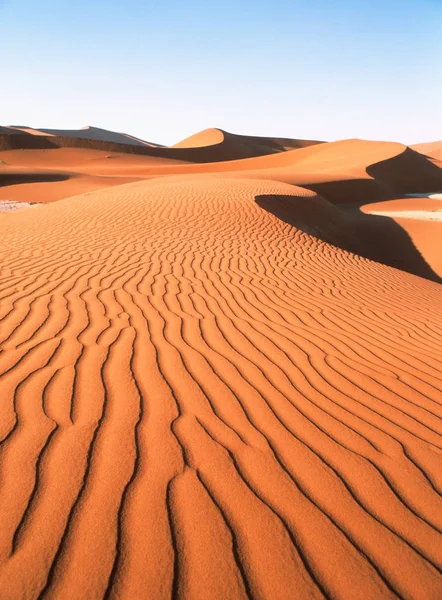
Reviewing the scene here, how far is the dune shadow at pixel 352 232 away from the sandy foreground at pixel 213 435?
7294mm

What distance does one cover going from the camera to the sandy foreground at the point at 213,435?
184 cm

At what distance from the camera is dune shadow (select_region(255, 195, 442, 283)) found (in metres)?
14.2

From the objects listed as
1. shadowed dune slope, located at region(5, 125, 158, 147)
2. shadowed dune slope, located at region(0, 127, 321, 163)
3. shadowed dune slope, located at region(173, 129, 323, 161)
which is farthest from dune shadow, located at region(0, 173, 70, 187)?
shadowed dune slope, located at region(5, 125, 158, 147)

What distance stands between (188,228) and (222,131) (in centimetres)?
6612

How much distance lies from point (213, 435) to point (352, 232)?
15.8 m

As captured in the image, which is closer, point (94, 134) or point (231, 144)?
point (231, 144)

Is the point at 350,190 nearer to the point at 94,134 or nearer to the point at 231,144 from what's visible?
the point at 231,144

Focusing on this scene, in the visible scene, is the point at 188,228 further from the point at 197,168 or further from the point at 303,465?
the point at 197,168

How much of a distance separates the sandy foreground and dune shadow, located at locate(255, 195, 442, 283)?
287 inches

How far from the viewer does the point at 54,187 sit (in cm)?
2777

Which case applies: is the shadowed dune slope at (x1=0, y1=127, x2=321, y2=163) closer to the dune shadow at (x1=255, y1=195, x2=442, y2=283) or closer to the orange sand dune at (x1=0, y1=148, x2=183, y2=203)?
the orange sand dune at (x1=0, y1=148, x2=183, y2=203)

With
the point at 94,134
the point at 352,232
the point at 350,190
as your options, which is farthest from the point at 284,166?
the point at 94,134

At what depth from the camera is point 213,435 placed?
105 inches

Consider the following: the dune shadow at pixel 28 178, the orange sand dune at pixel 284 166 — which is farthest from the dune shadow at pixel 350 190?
the dune shadow at pixel 28 178
